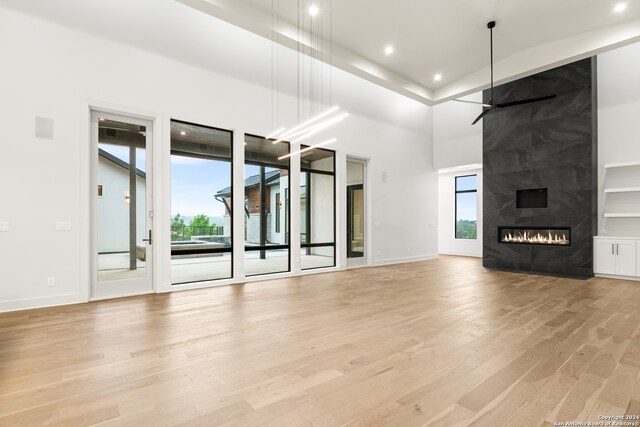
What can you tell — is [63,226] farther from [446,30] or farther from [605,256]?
[605,256]

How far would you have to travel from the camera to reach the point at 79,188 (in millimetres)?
4543

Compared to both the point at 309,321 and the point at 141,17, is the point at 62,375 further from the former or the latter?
the point at 141,17

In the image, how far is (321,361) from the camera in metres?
2.60

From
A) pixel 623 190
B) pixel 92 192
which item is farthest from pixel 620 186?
pixel 92 192

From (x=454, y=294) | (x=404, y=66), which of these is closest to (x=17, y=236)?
(x=454, y=294)

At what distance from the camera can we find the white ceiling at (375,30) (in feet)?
15.4

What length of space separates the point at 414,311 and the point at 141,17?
19.6 ft

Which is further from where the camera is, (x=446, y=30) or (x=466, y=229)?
(x=466, y=229)

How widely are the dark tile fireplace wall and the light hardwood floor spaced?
2420 millimetres

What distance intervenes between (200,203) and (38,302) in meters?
2.63

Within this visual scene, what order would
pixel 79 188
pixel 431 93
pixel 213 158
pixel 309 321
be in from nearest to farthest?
pixel 309 321 → pixel 79 188 → pixel 213 158 → pixel 431 93

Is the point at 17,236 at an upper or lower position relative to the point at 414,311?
upper

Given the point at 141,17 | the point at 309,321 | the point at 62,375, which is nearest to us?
the point at 62,375

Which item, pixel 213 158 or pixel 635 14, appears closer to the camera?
pixel 635 14
